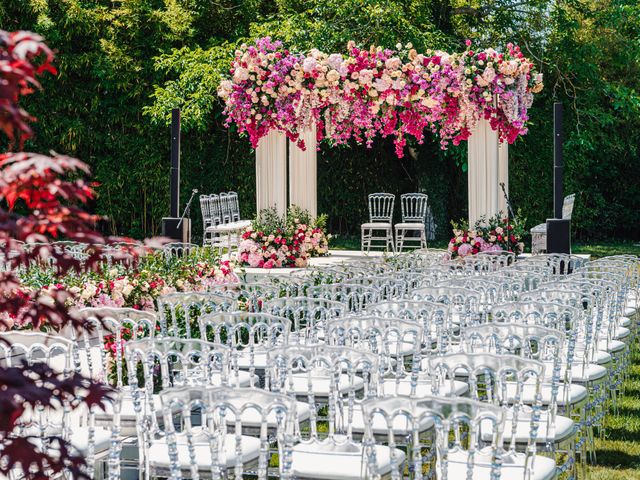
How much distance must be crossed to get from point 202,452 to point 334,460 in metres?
0.47

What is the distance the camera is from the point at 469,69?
9773mm

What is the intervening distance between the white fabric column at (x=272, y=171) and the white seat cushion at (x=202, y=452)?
7.39m

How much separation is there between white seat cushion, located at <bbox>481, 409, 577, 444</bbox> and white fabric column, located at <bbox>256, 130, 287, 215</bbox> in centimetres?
710

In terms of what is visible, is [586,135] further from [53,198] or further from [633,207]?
[53,198]

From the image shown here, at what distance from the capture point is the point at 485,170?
10.8 m

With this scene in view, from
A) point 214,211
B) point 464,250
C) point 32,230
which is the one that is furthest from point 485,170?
point 32,230

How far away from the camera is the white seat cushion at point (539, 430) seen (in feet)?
11.9

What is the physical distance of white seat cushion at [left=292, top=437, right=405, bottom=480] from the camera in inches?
126

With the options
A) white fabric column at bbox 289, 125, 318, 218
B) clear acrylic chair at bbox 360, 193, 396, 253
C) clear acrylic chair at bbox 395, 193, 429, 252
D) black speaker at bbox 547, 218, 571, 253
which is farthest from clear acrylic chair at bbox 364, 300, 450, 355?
clear acrylic chair at bbox 395, 193, 429, 252

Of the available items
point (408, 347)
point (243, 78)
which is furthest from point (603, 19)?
point (408, 347)

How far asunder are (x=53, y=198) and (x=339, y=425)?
6.78 ft

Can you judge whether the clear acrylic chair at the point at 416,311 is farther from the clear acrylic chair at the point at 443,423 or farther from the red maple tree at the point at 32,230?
the red maple tree at the point at 32,230

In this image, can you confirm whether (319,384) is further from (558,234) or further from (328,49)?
(328,49)

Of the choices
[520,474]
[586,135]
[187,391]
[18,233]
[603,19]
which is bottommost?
[520,474]
